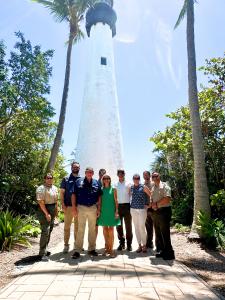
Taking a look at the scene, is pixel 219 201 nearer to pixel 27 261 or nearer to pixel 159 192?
pixel 159 192

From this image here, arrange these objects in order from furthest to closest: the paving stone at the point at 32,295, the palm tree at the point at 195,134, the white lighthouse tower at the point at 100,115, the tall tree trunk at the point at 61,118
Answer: the white lighthouse tower at the point at 100,115 → the tall tree trunk at the point at 61,118 → the palm tree at the point at 195,134 → the paving stone at the point at 32,295

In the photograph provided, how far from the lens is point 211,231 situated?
341 inches

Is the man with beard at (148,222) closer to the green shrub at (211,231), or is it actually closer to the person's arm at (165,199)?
the person's arm at (165,199)

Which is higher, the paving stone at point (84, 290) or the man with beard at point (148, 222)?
the man with beard at point (148, 222)

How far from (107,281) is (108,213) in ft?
7.50

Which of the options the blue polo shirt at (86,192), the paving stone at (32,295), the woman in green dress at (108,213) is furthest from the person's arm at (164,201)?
the paving stone at (32,295)

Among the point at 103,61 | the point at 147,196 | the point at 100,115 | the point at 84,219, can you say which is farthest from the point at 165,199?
the point at 103,61

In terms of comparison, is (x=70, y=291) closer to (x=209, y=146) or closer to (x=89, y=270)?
(x=89, y=270)

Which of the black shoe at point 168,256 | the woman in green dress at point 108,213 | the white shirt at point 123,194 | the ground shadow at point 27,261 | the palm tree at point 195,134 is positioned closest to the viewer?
the ground shadow at point 27,261

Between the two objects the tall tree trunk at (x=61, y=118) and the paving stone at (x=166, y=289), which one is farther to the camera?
the tall tree trunk at (x=61, y=118)

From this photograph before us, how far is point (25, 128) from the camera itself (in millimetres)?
12984

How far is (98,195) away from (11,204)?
7613mm

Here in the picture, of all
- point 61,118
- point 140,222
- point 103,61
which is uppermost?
point 103,61

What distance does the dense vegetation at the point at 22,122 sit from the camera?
38.5 ft
